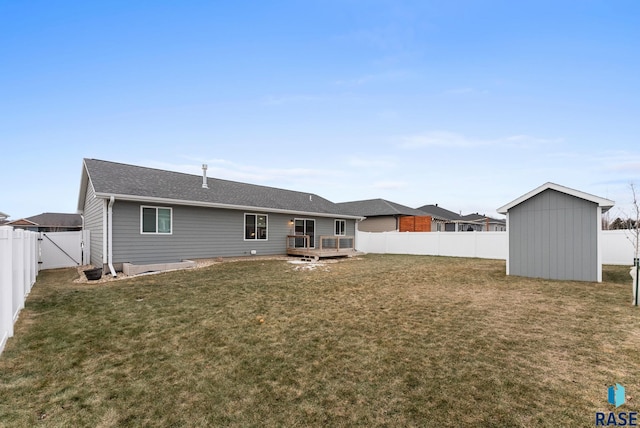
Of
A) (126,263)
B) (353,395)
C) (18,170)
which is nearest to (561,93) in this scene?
(353,395)

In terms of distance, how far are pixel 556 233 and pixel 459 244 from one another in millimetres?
8113

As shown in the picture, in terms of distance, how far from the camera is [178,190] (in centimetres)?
1239

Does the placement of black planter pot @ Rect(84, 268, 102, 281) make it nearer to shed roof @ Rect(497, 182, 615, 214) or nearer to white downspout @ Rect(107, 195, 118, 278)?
white downspout @ Rect(107, 195, 118, 278)

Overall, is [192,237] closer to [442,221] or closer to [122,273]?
[122,273]

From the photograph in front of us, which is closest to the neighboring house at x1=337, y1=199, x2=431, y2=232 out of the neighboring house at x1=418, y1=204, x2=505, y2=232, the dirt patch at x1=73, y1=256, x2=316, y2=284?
the neighboring house at x1=418, y1=204, x2=505, y2=232

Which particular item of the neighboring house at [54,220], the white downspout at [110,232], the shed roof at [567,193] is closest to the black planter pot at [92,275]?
the white downspout at [110,232]

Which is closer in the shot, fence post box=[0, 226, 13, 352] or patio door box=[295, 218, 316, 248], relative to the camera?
fence post box=[0, 226, 13, 352]

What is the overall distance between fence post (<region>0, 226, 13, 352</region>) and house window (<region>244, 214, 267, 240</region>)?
9982 millimetres

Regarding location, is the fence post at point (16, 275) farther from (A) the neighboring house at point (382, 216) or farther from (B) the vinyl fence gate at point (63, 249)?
(A) the neighboring house at point (382, 216)

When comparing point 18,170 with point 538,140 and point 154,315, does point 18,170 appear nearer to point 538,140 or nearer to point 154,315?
point 154,315

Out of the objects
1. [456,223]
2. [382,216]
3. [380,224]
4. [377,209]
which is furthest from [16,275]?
[456,223]

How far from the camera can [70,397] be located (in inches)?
103

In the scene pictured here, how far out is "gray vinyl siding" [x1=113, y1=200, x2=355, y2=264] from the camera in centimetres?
1038

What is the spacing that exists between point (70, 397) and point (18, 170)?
2223 centimetres
